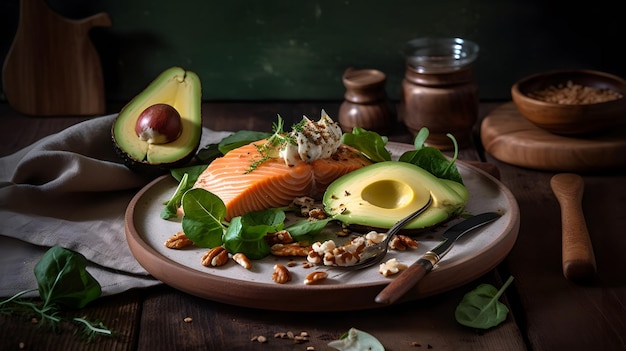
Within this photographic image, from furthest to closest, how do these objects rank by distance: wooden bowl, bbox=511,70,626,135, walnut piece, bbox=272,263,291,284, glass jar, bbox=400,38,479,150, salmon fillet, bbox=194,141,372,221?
glass jar, bbox=400,38,479,150, wooden bowl, bbox=511,70,626,135, salmon fillet, bbox=194,141,372,221, walnut piece, bbox=272,263,291,284

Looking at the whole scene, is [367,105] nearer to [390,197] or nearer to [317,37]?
[317,37]

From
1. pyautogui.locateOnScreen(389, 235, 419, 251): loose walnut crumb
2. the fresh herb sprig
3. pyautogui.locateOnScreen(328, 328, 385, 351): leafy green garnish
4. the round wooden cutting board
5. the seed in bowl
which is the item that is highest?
the fresh herb sprig

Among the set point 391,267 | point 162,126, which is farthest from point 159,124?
point 391,267

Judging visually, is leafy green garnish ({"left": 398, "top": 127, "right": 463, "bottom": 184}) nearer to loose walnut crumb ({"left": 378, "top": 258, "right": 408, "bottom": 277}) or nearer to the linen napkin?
loose walnut crumb ({"left": 378, "top": 258, "right": 408, "bottom": 277})

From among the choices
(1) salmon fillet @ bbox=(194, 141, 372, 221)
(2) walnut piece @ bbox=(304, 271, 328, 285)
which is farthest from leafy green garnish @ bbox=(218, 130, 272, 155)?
(2) walnut piece @ bbox=(304, 271, 328, 285)

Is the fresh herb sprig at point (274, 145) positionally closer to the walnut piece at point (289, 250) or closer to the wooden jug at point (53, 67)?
the walnut piece at point (289, 250)

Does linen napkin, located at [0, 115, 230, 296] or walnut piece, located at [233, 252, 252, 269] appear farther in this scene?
linen napkin, located at [0, 115, 230, 296]
